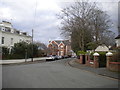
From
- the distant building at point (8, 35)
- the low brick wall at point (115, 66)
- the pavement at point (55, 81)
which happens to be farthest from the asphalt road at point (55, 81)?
the distant building at point (8, 35)

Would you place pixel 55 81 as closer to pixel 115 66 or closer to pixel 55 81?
pixel 55 81

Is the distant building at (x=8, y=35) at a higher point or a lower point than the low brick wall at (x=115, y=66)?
higher

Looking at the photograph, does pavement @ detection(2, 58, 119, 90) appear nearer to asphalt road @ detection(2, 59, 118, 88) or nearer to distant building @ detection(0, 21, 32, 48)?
asphalt road @ detection(2, 59, 118, 88)

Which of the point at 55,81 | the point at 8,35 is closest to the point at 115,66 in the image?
the point at 55,81

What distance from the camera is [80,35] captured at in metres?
40.1

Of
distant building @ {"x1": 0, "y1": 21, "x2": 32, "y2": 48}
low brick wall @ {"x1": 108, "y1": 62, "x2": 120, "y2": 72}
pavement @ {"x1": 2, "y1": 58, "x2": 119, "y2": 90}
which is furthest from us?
distant building @ {"x1": 0, "y1": 21, "x2": 32, "y2": 48}

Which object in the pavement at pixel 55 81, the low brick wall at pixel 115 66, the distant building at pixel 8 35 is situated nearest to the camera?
the pavement at pixel 55 81

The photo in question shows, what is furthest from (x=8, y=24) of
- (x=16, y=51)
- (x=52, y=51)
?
(x=52, y=51)

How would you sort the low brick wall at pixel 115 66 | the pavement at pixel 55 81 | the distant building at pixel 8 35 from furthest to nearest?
the distant building at pixel 8 35 → the low brick wall at pixel 115 66 → the pavement at pixel 55 81

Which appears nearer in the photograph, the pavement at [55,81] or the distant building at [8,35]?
Answer: the pavement at [55,81]

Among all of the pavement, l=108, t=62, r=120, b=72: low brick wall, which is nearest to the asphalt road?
the pavement

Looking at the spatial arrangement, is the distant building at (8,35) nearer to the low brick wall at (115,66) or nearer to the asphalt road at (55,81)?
the low brick wall at (115,66)

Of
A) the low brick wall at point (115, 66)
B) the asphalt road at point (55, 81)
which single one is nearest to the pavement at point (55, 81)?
the asphalt road at point (55, 81)

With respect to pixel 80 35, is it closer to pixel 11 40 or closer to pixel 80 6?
pixel 80 6
